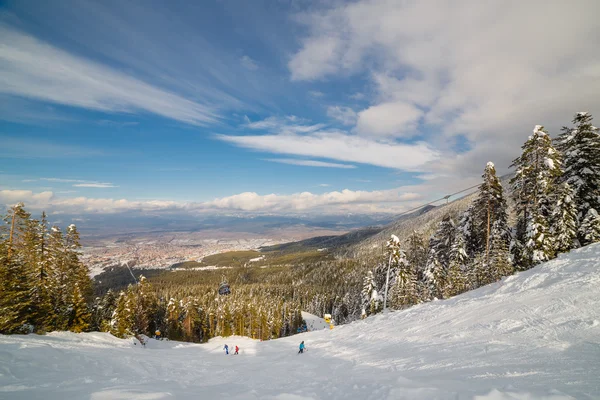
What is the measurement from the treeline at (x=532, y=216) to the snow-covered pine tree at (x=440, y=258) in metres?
0.17

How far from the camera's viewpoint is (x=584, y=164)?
25.6 metres

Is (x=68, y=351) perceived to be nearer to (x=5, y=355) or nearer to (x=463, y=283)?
(x=5, y=355)

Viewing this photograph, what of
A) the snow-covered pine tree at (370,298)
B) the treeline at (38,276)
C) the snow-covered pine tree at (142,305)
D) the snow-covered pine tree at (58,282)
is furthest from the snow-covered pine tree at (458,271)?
the snow-covered pine tree at (142,305)

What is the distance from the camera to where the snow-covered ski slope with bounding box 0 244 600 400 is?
7.18 meters

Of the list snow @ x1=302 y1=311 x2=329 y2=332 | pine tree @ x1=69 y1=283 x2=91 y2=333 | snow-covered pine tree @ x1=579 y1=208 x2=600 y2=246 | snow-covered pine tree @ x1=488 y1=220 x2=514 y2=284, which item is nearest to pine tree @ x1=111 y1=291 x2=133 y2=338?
pine tree @ x1=69 y1=283 x2=91 y2=333

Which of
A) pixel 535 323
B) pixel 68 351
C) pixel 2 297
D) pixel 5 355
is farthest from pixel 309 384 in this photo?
pixel 2 297

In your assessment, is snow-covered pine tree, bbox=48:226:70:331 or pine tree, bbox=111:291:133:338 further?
pine tree, bbox=111:291:133:338

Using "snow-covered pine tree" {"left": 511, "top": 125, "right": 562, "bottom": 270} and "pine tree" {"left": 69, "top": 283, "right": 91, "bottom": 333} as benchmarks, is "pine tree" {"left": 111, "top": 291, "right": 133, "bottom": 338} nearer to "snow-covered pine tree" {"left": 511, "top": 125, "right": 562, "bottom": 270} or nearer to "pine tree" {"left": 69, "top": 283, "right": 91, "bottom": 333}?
"pine tree" {"left": 69, "top": 283, "right": 91, "bottom": 333}

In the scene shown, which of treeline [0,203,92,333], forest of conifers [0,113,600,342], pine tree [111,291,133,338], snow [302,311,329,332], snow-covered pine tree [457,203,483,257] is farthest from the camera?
snow [302,311,329,332]

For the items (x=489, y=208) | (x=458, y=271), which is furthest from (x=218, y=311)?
(x=489, y=208)

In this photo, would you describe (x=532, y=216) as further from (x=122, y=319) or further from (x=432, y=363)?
(x=122, y=319)

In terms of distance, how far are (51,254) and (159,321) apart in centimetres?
5796

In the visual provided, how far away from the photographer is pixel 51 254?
2917cm

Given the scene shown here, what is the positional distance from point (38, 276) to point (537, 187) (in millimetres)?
53811
